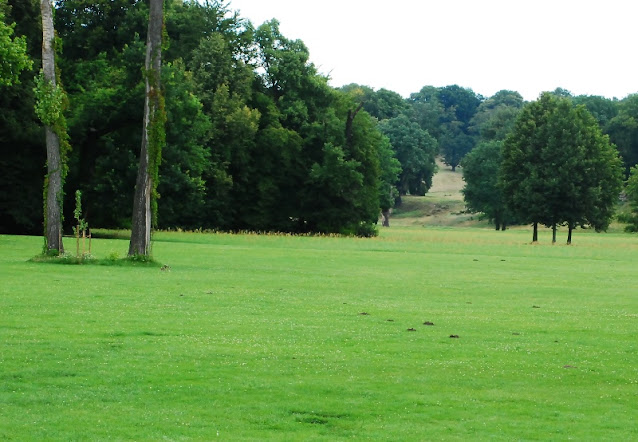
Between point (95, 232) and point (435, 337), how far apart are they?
51.1 m

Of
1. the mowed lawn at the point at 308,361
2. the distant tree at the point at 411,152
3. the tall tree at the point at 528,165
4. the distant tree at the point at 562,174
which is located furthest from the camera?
the distant tree at the point at 411,152

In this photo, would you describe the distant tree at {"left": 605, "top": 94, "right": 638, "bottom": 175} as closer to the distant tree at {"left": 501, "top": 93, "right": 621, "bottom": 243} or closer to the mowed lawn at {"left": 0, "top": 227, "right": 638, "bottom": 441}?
the distant tree at {"left": 501, "top": 93, "right": 621, "bottom": 243}

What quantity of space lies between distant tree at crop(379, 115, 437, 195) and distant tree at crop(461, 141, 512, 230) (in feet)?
61.4

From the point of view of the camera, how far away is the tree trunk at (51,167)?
3319cm

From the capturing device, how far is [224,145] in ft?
259

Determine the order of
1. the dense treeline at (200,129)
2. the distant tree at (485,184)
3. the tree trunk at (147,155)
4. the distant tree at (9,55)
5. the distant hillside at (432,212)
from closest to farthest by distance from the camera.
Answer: the tree trunk at (147,155) < the distant tree at (9,55) < the dense treeline at (200,129) < the distant tree at (485,184) < the distant hillside at (432,212)

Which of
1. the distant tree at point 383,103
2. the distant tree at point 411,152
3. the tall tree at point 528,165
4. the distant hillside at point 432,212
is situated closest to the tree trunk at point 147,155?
the tall tree at point 528,165

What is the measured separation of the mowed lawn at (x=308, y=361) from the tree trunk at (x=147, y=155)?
6.91 meters

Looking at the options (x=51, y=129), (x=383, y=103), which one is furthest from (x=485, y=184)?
(x=51, y=129)

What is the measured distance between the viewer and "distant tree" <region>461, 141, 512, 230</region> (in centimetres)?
13062

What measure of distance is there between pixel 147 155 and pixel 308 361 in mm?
21855

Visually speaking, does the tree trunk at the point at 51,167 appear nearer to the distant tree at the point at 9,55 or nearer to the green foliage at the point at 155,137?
the distant tree at the point at 9,55

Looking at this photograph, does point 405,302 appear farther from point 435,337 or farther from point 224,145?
point 224,145

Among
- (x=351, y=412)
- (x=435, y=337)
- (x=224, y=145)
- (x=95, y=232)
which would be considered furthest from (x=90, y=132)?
(x=351, y=412)
